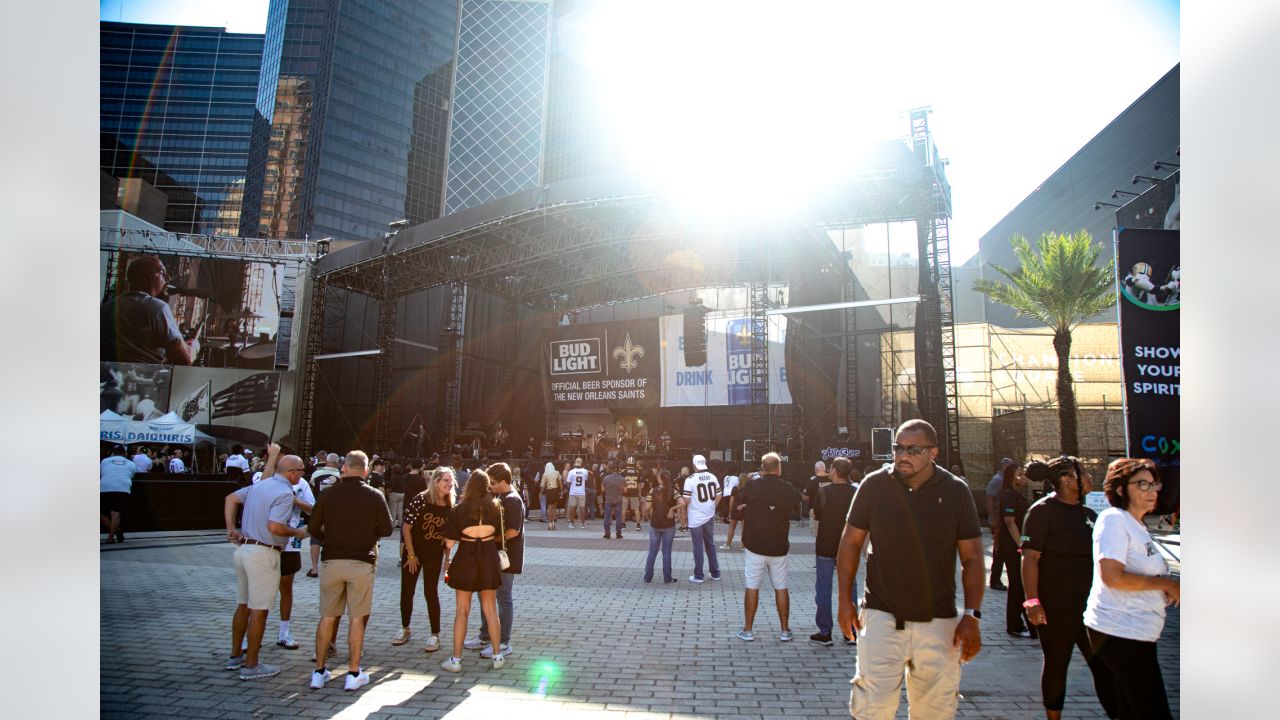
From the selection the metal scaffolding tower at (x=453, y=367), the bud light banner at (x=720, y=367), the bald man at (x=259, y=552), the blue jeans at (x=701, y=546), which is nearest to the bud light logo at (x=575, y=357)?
the bud light banner at (x=720, y=367)

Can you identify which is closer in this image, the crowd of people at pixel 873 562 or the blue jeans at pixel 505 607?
the crowd of people at pixel 873 562

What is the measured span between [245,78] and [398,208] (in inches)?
659

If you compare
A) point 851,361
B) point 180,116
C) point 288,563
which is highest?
point 180,116

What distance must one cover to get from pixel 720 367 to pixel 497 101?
191ft

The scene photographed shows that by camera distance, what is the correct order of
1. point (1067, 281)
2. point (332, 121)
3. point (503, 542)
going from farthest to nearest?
point (332, 121)
point (1067, 281)
point (503, 542)

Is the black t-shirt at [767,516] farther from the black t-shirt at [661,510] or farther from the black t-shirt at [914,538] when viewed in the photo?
the black t-shirt at [914,538]

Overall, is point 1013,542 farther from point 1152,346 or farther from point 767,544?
point 1152,346

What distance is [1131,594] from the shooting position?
2957 mm

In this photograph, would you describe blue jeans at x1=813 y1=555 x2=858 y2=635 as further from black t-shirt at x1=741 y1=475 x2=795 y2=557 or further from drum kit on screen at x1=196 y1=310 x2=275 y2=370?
drum kit on screen at x1=196 y1=310 x2=275 y2=370

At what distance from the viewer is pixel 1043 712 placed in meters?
3.96

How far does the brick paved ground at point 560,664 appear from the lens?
4039 mm

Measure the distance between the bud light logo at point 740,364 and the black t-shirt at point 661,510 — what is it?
14.2m

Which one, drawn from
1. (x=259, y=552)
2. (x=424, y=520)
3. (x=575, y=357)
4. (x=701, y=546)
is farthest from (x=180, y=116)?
(x=259, y=552)
